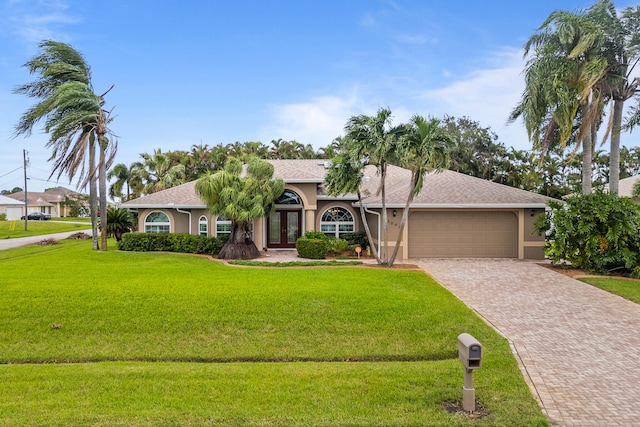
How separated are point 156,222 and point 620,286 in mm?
19711

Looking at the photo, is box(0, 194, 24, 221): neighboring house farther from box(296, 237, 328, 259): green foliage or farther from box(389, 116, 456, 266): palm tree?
box(389, 116, 456, 266): palm tree

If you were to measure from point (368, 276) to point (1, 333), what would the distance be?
9.47 metres

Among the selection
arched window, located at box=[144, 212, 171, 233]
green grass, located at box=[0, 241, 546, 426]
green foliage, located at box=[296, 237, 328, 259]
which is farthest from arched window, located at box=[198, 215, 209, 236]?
green grass, located at box=[0, 241, 546, 426]

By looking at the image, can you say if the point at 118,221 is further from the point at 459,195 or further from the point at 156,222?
the point at 459,195

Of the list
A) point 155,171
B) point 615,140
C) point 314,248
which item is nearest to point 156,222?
point 314,248

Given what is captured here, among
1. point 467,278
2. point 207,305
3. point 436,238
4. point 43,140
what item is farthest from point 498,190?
point 43,140

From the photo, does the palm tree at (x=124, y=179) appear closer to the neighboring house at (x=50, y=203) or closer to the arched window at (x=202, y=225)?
the arched window at (x=202, y=225)

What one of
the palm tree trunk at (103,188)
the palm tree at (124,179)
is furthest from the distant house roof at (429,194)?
the palm tree at (124,179)

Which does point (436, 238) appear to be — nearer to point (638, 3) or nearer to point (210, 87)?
point (638, 3)

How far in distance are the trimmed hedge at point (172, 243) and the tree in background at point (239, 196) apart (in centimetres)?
113

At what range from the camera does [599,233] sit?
14430 mm

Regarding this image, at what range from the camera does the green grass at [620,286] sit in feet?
37.5

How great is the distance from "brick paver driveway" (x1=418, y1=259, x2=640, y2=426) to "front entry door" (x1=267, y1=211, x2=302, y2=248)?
8632mm

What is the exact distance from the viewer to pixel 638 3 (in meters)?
16.3
